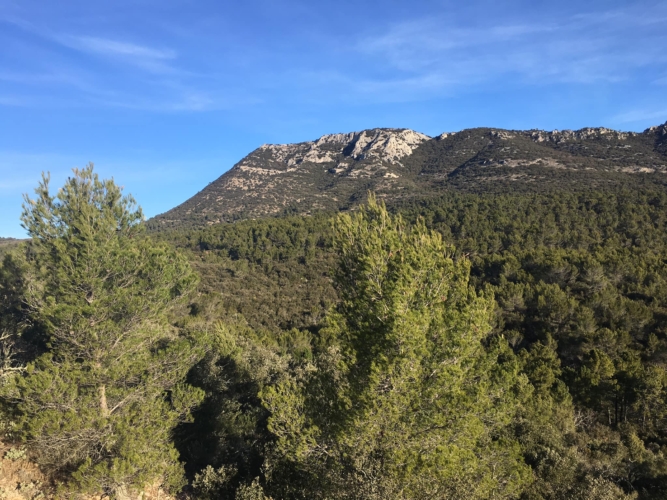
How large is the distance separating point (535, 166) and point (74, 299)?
10231 centimetres

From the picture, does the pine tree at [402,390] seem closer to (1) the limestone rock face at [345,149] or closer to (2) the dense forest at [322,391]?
(2) the dense forest at [322,391]

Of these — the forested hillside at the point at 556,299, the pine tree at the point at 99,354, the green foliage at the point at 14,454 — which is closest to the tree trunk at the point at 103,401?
the pine tree at the point at 99,354

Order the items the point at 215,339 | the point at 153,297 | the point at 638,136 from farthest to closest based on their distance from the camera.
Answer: the point at 638,136, the point at 215,339, the point at 153,297

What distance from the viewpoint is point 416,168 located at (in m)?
117

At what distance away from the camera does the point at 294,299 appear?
4128 centimetres

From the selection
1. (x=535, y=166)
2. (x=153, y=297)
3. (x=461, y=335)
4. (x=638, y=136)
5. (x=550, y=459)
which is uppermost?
(x=638, y=136)

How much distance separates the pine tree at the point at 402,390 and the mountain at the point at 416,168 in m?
80.2

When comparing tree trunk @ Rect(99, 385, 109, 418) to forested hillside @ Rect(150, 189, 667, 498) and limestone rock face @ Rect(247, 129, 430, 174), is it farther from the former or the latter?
limestone rock face @ Rect(247, 129, 430, 174)

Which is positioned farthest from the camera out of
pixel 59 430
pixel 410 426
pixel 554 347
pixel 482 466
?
pixel 554 347

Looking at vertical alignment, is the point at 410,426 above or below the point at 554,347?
above

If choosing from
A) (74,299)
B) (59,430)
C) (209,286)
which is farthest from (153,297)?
(209,286)

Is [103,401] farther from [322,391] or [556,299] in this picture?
[556,299]

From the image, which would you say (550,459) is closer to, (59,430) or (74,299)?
(59,430)

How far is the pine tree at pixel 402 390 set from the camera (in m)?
6.59
